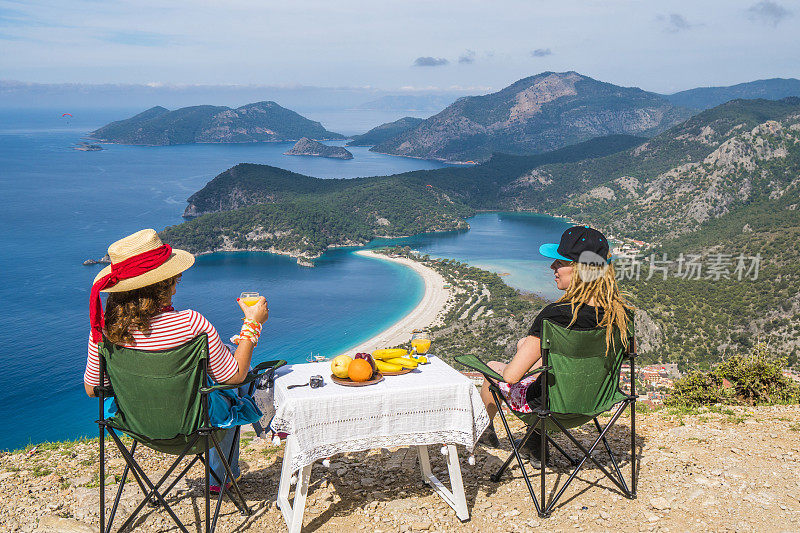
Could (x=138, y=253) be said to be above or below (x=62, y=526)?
above

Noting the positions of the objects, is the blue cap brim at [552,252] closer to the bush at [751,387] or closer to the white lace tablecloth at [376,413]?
the white lace tablecloth at [376,413]

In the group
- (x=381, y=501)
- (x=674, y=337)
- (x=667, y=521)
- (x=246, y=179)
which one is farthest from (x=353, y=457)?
(x=246, y=179)

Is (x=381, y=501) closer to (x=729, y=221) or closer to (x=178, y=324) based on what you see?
(x=178, y=324)

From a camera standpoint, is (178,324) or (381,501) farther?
(381,501)

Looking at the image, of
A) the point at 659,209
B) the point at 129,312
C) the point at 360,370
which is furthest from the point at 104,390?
the point at 659,209

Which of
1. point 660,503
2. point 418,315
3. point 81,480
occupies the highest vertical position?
point 660,503

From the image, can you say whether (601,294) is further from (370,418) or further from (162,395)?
(162,395)

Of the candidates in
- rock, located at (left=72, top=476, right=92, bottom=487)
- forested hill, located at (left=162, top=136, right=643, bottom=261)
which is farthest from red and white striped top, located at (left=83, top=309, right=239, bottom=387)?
forested hill, located at (left=162, top=136, right=643, bottom=261)
